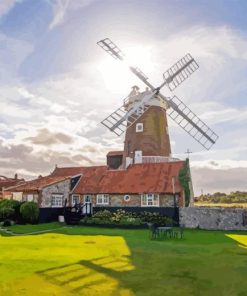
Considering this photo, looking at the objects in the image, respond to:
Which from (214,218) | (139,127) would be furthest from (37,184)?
(214,218)

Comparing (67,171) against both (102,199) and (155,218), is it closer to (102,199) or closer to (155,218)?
(102,199)

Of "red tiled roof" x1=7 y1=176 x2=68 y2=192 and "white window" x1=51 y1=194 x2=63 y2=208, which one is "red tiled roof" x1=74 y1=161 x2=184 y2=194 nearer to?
"white window" x1=51 y1=194 x2=63 y2=208

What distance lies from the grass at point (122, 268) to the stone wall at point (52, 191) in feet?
48.8

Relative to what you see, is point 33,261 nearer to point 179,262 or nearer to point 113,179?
point 179,262

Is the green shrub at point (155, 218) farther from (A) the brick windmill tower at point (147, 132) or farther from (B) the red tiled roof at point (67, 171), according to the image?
(B) the red tiled roof at point (67, 171)

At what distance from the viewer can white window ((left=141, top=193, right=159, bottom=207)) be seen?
3343cm

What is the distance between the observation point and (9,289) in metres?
9.97

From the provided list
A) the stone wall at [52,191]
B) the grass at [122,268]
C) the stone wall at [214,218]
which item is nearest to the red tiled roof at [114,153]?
the stone wall at [52,191]

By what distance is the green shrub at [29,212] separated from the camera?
32.3 meters

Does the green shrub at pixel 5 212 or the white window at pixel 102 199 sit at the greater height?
the white window at pixel 102 199

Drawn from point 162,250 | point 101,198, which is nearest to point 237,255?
point 162,250

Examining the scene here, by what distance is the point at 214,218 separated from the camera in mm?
30156

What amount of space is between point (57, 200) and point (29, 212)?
4.11 metres

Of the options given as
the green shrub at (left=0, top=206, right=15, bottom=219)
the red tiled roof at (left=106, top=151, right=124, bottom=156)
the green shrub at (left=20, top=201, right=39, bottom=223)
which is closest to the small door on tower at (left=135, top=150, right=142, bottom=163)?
the red tiled roof at (left=106, top=151, right=124, bottom=156)
